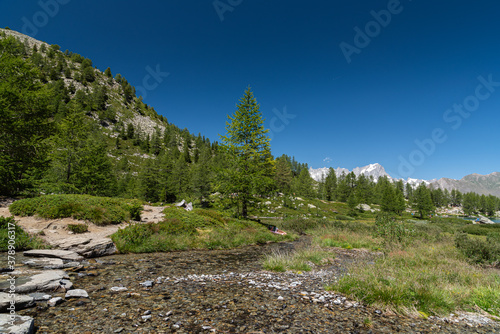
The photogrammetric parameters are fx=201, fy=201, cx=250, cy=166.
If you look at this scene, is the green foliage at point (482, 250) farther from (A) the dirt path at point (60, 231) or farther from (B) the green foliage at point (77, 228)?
(B) the green foliage at point (77, 228)

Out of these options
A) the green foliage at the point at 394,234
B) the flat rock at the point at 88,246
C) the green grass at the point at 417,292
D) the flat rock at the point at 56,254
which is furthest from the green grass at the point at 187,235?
the green grass at the point at 417,292

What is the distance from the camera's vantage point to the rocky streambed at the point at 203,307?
4.45 m

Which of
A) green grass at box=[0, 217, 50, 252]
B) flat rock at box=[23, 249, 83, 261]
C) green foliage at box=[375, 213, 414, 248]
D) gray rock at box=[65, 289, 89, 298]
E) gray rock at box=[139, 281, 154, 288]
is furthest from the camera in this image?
green foliage at box=[375, 213, 414, 248]

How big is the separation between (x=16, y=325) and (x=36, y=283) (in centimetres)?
268

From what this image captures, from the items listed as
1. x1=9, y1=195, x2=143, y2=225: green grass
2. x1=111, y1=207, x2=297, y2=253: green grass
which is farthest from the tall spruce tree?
x1=9, y1=195, x2=143, y2=225: green grass

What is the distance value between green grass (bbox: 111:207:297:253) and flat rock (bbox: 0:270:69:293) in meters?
5.37

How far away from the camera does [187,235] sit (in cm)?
1460

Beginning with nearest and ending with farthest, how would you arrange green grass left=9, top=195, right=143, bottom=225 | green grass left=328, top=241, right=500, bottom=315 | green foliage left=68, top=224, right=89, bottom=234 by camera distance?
1. green grass left=328, top=241, right=500, bottom=315
2. green foliage left=68, top=224, right=89, bottom=234
3. green grass left=9, top=195, right=143, bottom=225

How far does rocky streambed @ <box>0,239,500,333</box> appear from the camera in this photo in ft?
14.6

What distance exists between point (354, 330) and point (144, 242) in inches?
458

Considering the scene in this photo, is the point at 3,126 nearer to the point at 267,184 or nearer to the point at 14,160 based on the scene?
the point at 14,160

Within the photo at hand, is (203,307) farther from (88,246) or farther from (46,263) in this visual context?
(88,246)

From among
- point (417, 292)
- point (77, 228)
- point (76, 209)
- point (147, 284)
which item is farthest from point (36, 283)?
point (417, 292)

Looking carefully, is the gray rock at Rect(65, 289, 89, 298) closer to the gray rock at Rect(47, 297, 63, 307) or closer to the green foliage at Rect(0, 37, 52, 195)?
the gray rock at Rect(47, 297, 63, 307)
